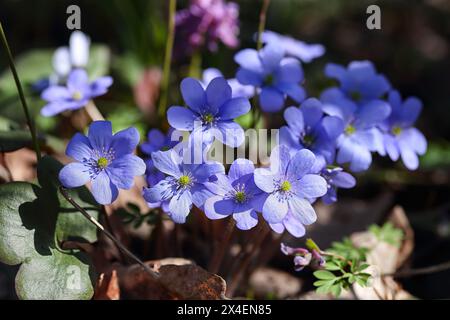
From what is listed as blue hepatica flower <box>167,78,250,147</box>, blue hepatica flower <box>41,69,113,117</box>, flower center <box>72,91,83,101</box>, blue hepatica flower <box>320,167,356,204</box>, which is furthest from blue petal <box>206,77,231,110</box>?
flower center <box>72,91,83,101</box>

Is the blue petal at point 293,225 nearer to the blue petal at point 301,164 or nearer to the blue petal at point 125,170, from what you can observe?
the blue petal at point 301,164

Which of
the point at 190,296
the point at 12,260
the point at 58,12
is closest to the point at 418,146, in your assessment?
the point at 190,296

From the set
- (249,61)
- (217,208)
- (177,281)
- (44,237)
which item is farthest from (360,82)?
(44,237)

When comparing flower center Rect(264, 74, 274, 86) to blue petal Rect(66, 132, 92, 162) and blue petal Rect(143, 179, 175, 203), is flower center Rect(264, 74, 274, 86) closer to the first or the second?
blue petal Rect(143, 179, 175, 203)

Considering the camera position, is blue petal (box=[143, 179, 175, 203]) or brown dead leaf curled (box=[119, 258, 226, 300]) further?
brown dead leaf curled (box=[119, 258, 226, 300])

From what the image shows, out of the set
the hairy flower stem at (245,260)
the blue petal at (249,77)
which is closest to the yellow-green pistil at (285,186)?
the hairy flower stem at (245,260)

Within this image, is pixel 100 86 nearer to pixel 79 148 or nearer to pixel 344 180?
pixel 79 148

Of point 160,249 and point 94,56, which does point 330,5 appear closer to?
point 94,56
